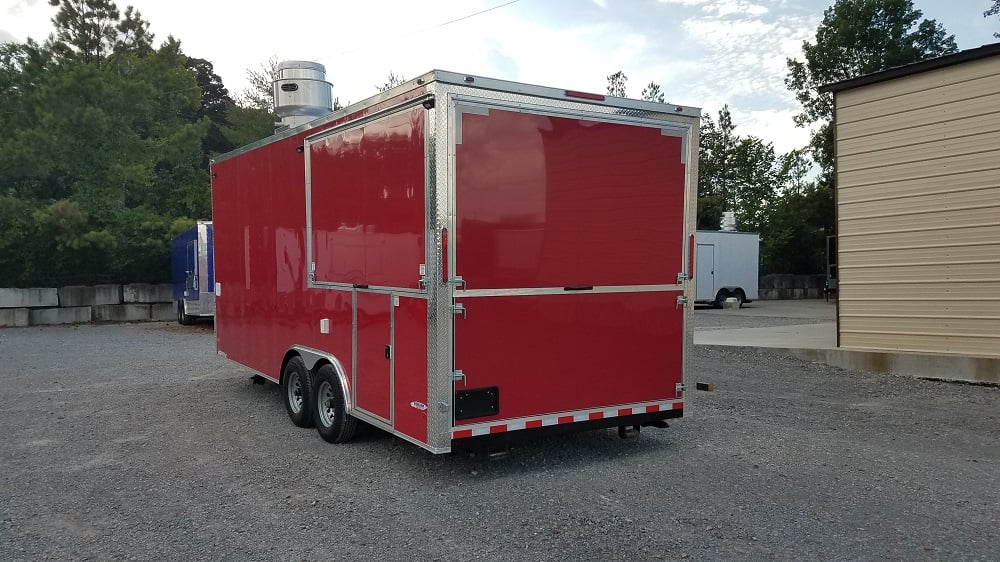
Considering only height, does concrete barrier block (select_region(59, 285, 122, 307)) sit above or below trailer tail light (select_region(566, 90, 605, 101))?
below

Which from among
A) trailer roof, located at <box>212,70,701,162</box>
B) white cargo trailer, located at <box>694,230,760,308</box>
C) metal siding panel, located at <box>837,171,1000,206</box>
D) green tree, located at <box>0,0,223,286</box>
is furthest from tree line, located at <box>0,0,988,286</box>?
trailer roof, located at <box>212,70,701,162</box>

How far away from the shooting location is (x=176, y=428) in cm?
676

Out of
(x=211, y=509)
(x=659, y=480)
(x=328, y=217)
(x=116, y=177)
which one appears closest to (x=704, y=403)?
(x=659, y=480)

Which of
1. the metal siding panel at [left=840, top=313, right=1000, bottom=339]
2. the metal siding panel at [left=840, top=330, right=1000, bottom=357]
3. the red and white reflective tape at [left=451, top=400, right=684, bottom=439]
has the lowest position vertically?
the red and white reflective tape at [left=451, top=400, right=684, bottom=439]

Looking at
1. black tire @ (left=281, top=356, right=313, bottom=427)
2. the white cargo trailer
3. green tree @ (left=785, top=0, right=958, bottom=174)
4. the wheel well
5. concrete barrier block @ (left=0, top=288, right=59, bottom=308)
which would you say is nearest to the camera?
black tire @ (left=281, top=356, right=313, bottom=427)

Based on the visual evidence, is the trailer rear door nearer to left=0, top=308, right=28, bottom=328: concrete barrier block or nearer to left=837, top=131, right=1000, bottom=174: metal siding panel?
left=837, top=131, right=1000, bottom=174: metal siding panel

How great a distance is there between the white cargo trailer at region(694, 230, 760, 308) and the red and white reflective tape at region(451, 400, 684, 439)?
1634 cm

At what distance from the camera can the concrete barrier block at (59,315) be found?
1730 cm

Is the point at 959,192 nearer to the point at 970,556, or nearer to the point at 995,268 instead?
the point at 995,268

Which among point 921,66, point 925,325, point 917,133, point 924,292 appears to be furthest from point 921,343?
point 921,66

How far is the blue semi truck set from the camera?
A: 15.4 metres

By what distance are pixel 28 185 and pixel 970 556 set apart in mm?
21748

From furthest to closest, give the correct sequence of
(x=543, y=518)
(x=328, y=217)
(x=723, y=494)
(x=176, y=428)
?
(x=176, y=428) < (x=328, y=217) < (x=723, y=494) < (x=543, y=518)

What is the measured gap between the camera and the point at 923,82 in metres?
9.02
